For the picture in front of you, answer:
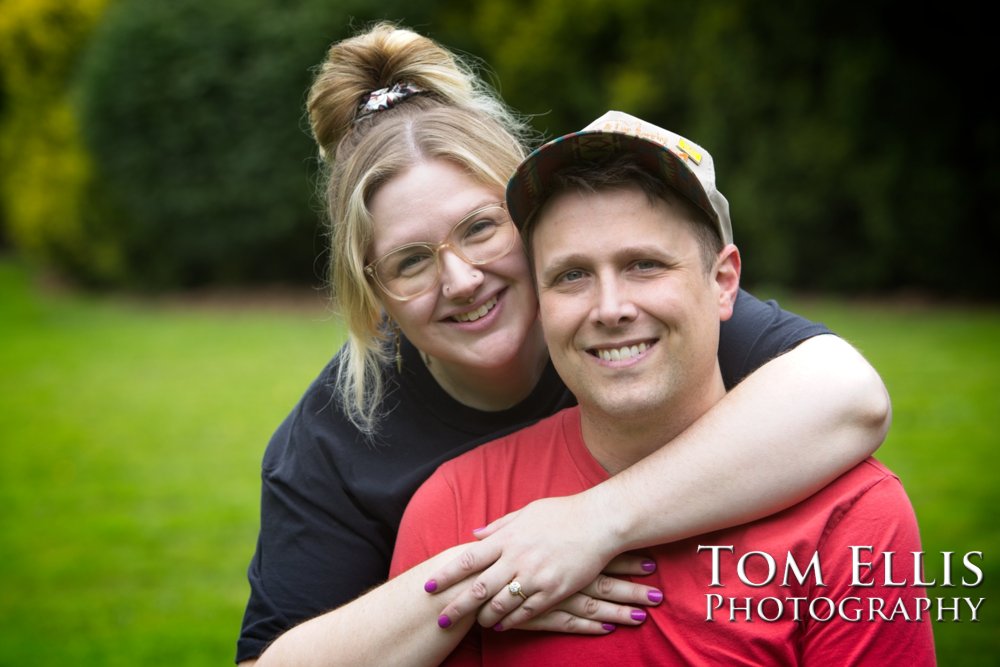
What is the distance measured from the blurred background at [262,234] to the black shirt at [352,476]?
122 centimetres

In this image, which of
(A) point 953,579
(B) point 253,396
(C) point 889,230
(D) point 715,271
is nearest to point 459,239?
(D) point 715,271

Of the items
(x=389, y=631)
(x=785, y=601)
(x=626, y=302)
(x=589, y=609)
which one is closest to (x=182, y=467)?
(x=389, y=631)

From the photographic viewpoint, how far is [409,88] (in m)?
2.97

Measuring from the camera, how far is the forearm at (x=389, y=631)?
2156mm

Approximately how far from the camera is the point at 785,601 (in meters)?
2.03

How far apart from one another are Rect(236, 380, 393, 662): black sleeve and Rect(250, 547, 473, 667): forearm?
31 centimetres

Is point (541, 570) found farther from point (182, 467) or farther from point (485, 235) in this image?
point (182, 467)

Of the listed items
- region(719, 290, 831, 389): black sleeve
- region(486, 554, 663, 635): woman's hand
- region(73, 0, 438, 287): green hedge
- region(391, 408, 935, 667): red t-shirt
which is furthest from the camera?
region(73, 0, 438, 287): green hedge

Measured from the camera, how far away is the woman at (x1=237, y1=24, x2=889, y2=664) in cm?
213

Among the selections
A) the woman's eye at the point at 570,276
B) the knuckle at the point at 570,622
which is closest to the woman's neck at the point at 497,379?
the woman's eye at the point at 570,276

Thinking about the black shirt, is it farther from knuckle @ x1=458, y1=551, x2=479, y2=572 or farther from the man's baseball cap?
knuckle @ x1=458, y1=551, x2=479, y2=572

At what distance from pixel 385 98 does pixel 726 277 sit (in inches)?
46.4

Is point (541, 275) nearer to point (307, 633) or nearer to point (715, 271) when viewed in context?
point (715, 271)

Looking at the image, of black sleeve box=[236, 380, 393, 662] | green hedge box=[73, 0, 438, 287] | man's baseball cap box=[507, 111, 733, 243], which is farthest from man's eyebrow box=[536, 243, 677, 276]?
green hedge box=[73, 0, 438, 287]
